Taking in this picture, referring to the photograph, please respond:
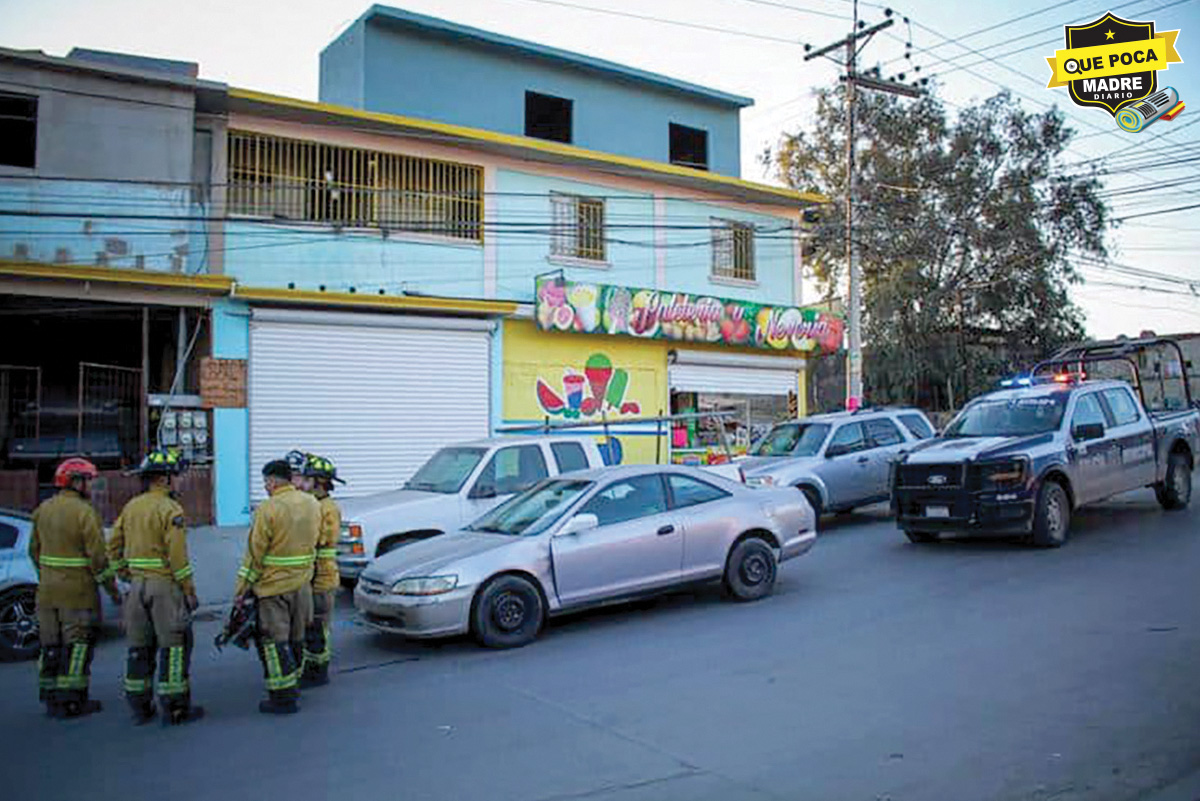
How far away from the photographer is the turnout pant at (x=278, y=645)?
6488mm

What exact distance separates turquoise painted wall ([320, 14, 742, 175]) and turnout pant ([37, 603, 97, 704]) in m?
15.2

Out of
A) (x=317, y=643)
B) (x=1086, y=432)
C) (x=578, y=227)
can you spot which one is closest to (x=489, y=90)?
(x=578, y=227)

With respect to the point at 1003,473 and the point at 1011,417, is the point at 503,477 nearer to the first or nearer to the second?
the point at 1003,473

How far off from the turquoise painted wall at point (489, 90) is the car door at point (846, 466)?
11124 millimetres

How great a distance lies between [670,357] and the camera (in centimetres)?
2112

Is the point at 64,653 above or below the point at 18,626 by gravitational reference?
above

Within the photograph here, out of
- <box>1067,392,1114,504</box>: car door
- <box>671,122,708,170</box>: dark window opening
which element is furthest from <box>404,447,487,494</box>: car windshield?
<box>671,122,708,170</box>: dark window opening

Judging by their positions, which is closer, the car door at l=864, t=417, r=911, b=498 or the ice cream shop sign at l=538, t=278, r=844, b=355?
the car door at l=864, t=417, r=911, b=498

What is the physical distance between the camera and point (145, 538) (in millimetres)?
6484

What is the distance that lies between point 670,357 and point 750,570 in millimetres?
11851

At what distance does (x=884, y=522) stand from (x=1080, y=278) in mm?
19342

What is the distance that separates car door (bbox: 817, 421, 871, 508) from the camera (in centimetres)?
1402

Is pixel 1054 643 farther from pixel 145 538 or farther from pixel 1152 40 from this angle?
pixel 1152 40

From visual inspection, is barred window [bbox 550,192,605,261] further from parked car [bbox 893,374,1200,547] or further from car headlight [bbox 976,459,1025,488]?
car headlight [bbox 976,459,1025,488]
